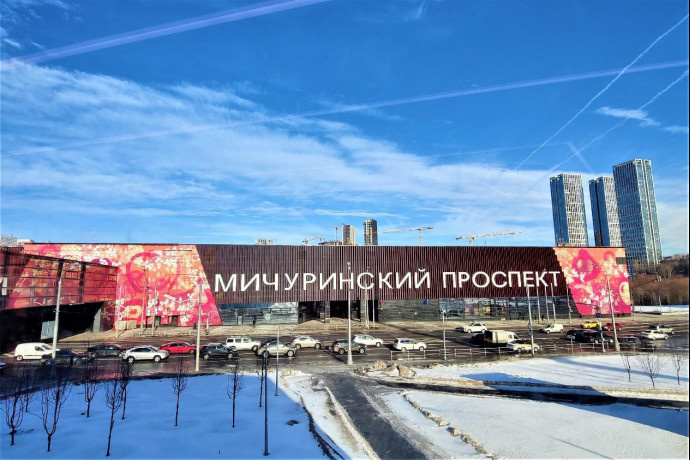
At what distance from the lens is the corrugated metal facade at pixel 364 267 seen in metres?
67.6

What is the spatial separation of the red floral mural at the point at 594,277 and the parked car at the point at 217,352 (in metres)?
64.1

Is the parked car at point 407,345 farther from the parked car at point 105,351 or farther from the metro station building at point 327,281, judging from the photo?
the parked car at point 105,351

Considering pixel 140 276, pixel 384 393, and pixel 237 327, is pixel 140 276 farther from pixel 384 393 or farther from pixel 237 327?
pixel 384 393

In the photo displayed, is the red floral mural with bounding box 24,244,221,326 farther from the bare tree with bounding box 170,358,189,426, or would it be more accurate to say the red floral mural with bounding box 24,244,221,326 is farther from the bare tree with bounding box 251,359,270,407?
the bare tree with bounding box 251,359,270,407

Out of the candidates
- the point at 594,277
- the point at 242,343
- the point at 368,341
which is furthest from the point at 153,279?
the point at 594,277

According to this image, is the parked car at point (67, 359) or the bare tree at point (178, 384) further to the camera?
the parked car at point (67, 359)

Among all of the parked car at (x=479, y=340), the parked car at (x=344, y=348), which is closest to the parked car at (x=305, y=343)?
the parked car at (x=344, y=348)

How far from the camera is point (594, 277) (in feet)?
254

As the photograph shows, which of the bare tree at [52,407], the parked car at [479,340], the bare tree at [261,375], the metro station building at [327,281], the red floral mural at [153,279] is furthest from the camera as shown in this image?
the metro station building at [327,281]

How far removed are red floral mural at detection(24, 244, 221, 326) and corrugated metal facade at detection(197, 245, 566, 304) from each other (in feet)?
8.33

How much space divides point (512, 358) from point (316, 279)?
3730 centimetres

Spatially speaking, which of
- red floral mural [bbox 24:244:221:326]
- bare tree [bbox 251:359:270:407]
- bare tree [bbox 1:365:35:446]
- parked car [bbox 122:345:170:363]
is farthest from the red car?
red floral mural [bbox 24:244:221:326]

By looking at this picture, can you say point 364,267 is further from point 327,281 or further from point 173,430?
point 173,430

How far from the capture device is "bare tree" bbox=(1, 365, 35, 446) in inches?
684
